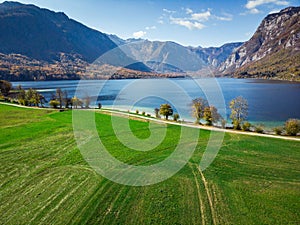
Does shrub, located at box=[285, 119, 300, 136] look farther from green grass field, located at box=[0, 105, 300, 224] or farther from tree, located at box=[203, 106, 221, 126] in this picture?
tree, located at box=[203, 106, 221, 126]

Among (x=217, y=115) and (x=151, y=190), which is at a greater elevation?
(x=217, y=115)

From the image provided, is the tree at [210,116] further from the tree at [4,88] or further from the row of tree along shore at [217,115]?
the tree at [4,88]

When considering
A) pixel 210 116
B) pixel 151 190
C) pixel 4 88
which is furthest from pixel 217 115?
pixel 4 88

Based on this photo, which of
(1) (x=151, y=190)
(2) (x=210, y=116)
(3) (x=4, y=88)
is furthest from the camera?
Answer: (3) (x=4, y=88)

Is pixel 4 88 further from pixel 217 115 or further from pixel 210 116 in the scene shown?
pixel 217 115

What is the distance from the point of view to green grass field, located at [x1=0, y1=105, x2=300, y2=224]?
1577cm

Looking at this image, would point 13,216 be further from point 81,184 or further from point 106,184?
point 106,184

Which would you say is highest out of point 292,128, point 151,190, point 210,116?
point 210,116

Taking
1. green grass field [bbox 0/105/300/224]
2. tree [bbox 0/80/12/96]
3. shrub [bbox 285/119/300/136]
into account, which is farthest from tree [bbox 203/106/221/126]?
tree [bbox 0/80/12/96]

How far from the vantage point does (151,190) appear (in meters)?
19.5

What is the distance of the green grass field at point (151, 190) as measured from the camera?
1577 centimetres

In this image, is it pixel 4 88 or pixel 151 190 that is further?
pixel 4 88

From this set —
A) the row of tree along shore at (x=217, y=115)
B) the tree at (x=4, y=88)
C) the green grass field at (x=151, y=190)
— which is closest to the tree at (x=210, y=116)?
the row of tree along shore at (x=217, y=115)

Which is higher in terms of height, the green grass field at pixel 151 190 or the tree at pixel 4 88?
the tree at pixel 4 88
